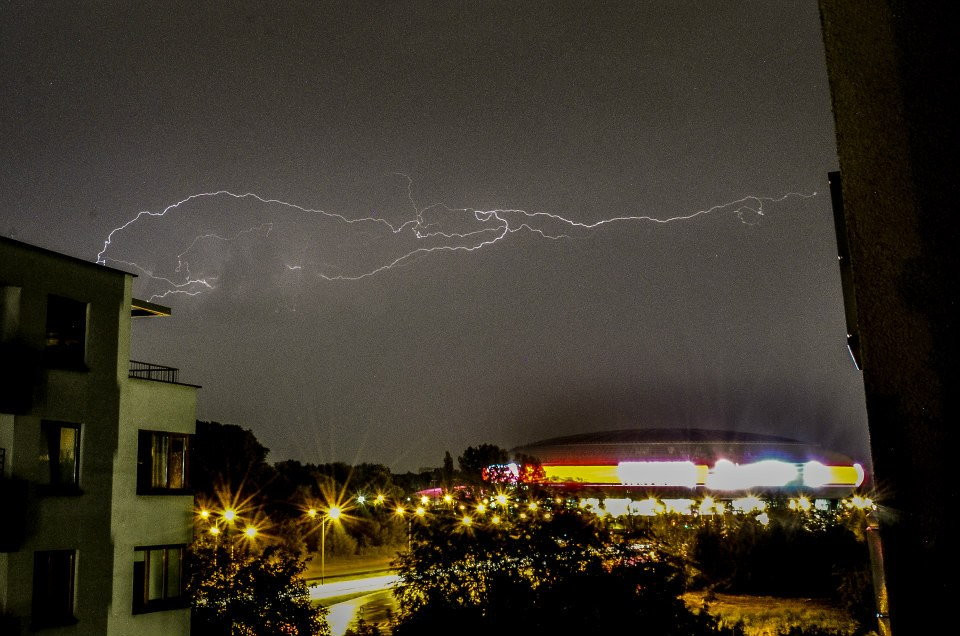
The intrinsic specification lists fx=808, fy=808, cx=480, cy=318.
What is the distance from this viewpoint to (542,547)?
9461 mm

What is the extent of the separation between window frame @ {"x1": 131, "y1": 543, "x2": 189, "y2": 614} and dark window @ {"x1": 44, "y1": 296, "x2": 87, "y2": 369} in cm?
474

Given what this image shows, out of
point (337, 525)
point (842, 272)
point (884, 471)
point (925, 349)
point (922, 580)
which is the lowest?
point (337, 525)

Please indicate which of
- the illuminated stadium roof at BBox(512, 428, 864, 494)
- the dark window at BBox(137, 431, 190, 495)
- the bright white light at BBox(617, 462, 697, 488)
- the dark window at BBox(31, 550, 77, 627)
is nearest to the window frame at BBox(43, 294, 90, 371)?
the dark window at BBox(137, 431, 190, 495)

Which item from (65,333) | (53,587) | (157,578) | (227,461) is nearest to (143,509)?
(157,578)

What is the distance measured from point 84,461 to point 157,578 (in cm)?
350

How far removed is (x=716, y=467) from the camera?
62.7 meters

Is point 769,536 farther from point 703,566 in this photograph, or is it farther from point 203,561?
point 203,561

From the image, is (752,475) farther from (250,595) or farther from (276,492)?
(250,595)

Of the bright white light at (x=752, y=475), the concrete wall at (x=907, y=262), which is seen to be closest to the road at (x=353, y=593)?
the concrete wall at (x=907, y=262)

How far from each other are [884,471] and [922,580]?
296mm

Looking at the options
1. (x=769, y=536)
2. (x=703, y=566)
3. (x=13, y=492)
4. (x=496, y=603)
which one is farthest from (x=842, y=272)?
(x=769, y=536)

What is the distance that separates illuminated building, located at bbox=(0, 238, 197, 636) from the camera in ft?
55.0

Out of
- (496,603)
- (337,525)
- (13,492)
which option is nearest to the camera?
(496,603)

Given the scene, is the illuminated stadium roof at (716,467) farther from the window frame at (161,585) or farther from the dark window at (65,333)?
the dark window at (65,333)
